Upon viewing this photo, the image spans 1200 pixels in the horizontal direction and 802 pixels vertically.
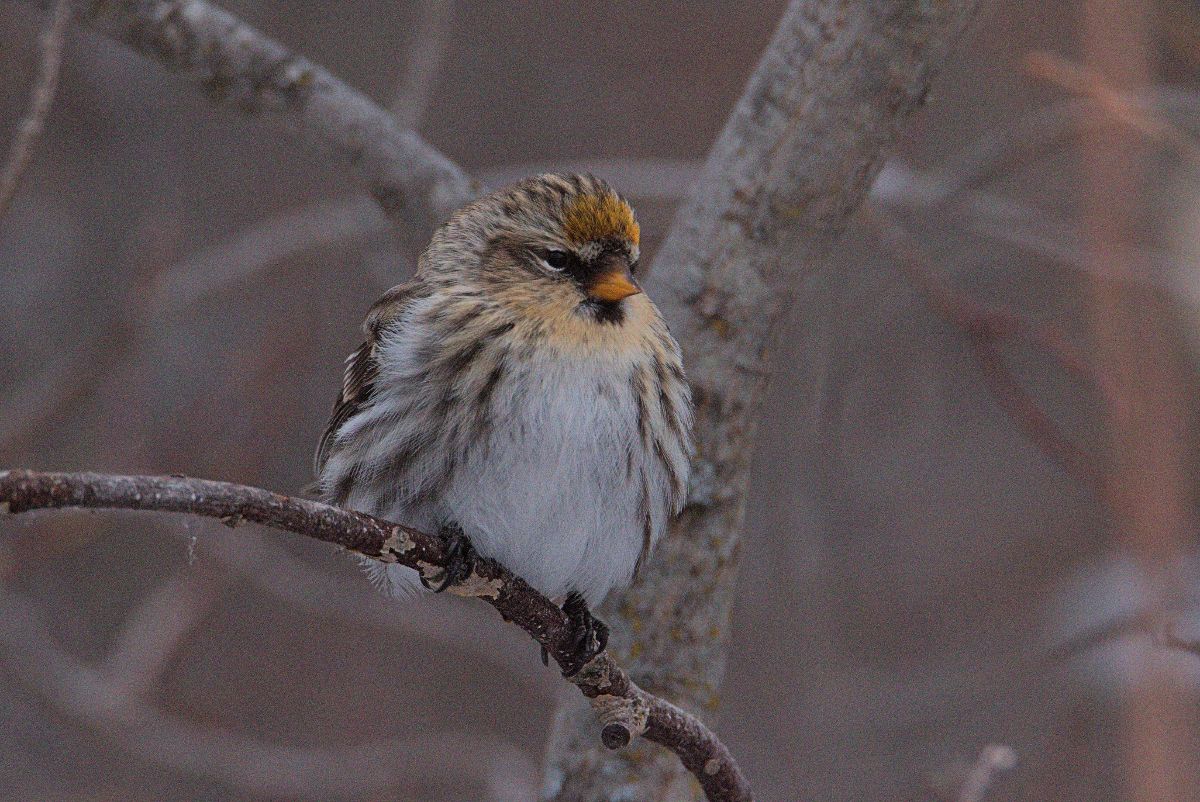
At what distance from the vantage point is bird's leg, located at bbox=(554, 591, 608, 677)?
186 centimetres

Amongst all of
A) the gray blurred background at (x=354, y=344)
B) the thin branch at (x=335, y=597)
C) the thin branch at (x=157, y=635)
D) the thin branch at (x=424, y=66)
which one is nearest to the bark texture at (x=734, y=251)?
the thin branch at (x=424, y=66)

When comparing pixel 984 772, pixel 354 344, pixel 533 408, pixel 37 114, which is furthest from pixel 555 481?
pixel 354 344

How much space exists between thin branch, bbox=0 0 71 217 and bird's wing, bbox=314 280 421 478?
54 centimetres

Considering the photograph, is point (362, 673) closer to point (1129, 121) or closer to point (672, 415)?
point (672, 415)

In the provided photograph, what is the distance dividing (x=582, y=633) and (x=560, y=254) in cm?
57

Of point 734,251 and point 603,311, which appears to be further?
point 734,251

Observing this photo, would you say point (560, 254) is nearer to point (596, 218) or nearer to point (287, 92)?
point (596, 218)

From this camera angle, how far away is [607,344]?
2.08m

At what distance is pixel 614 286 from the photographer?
2.10 m

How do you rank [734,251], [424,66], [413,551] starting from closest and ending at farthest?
[413,551] → [734,251] → [424,66]

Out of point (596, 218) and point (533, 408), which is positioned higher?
point (596, 218)

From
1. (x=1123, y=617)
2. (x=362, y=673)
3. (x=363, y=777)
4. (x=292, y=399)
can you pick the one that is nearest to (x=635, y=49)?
(x=292, y=399)

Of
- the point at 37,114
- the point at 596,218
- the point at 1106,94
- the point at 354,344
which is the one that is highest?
the point at 1106,94

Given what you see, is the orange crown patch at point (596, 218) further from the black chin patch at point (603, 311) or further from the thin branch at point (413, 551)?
the thin branch at point (413, 551)
